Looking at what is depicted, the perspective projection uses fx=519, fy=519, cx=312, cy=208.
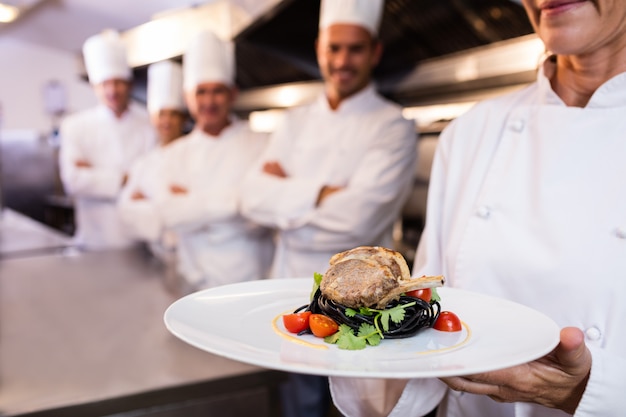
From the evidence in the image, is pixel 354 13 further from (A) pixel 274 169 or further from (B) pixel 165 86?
(B) pixel 165 86

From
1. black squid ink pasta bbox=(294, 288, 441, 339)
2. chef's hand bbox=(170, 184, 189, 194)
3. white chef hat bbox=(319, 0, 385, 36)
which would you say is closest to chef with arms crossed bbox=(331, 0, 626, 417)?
black squid ink pasta bbox=(294, 288, 441, 339)

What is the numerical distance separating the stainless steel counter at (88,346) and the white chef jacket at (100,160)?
138 centimetres

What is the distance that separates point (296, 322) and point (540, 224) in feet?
1.91

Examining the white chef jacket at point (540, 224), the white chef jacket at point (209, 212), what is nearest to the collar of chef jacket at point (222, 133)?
the white chef jacket at point (209, 212)

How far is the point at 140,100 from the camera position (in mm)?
4301

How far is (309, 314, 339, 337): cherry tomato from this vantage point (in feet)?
2.50

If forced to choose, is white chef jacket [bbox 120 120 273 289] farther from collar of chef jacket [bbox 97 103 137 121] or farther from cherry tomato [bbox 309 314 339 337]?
cherry tomato [bbox 309 314 339 337]

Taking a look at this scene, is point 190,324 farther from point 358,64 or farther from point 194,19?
point 194,19

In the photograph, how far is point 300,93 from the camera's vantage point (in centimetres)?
383

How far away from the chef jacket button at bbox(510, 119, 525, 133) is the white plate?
47 cm

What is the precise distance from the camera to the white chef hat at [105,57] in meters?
3.84

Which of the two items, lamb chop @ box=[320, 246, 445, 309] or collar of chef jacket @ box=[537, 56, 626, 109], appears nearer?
lamb chop @ box=[320, 246, 445, 309]

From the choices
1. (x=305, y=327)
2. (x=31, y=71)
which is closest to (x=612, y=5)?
(x=305, y=327)

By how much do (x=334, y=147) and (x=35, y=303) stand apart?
1570mm
